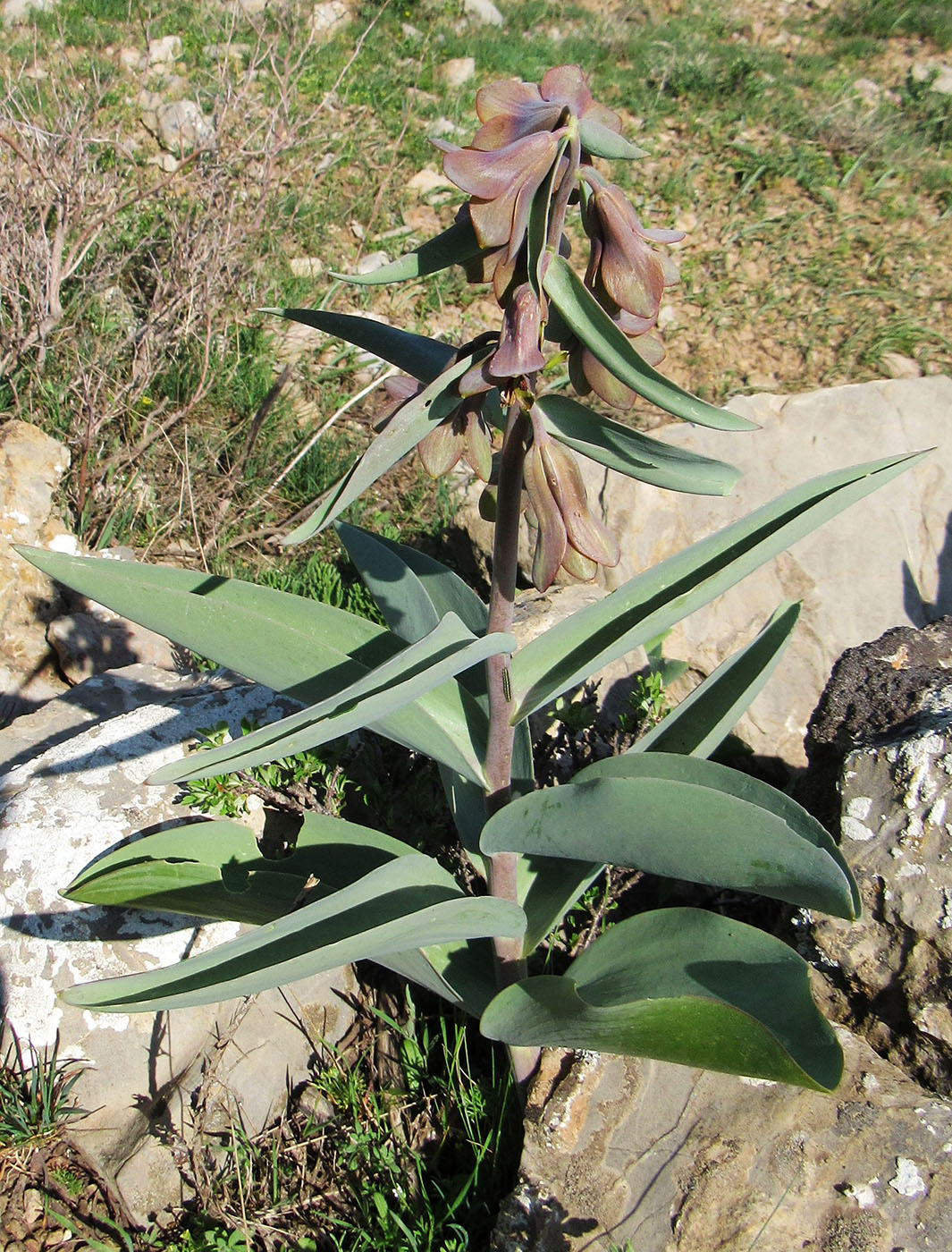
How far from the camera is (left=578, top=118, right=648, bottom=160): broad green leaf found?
1.04m

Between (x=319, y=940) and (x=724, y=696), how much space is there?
73cm

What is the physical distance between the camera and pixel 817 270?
168 inches

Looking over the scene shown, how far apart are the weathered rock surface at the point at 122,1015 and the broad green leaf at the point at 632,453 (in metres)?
1.22

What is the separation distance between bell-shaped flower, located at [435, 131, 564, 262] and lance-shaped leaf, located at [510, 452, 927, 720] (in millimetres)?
455

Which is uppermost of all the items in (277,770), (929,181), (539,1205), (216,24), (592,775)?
(216,24)

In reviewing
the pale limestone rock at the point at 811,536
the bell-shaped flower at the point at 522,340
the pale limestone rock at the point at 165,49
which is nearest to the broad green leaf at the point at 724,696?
the bell-shaped flower at the point at 522,340

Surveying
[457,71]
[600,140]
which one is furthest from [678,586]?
[457,71]

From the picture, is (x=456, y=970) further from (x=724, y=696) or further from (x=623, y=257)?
(x=623, y=257)

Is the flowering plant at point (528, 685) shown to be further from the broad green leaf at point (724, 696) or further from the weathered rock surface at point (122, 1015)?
the weathered rock surface at point (122, 1015)

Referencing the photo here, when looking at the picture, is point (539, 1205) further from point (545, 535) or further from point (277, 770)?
point (545, 535)

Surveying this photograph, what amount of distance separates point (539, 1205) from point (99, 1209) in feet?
2.69

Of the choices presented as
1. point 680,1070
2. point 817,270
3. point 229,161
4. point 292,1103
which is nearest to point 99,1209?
point 292,1103

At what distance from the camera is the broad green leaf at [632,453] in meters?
1.13

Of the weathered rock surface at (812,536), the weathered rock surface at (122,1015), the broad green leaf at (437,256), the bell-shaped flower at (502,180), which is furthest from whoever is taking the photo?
the weathered rock surface at (812,536)
